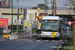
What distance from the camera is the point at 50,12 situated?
78188mm

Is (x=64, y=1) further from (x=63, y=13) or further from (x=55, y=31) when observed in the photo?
(x=63, y=13)

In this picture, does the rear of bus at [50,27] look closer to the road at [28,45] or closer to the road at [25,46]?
the road at [28,45]

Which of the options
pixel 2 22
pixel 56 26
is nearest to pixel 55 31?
pixel 56 26

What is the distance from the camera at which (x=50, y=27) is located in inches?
1133

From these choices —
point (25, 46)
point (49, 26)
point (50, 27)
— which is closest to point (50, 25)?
point (49, 26)

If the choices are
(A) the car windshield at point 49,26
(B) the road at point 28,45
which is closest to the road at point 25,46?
(B) the road at point 28,45

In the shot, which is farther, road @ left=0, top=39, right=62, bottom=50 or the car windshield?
the car windshield

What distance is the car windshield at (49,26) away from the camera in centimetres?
2864

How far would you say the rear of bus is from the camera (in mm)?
28312

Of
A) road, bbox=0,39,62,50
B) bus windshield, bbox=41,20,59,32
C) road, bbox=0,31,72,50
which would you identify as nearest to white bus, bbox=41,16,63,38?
bus windshield, bbox=41,20,59,32

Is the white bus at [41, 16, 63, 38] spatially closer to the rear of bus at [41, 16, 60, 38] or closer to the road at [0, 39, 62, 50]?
the rear of bus at [41, 16, 60, 38]

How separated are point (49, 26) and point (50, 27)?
0.20m

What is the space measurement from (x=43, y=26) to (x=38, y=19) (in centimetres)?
1654

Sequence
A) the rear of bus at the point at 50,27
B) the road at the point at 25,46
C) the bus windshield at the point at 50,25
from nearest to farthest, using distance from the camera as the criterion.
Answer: the road at the point at 25,46 < the rear of bus at the point at 50,27 < the bus windshield at the point at 50,25
